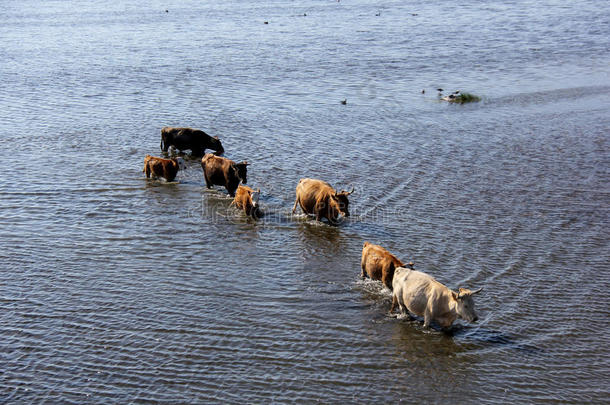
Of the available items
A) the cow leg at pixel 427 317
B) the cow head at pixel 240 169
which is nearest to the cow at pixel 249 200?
the cow head at pixel 240 169

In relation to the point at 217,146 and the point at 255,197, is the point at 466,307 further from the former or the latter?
the point at 217,146

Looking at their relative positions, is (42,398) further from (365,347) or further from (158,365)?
(365,347)

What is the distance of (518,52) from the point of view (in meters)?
37.7

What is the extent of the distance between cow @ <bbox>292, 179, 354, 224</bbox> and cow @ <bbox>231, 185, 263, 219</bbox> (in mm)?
925

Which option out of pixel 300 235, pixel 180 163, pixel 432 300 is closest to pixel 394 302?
pixel 432 300

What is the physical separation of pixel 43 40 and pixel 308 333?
39.3 metres

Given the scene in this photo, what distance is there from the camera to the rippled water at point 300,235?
31.7ft

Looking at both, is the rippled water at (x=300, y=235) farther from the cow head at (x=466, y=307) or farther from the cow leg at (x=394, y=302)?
the cow head at (x=466, y=307)

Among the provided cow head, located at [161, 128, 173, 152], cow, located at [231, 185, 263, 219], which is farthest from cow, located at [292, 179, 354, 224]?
cow head, located at [161, 128, 173, 152]

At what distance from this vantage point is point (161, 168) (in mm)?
17766

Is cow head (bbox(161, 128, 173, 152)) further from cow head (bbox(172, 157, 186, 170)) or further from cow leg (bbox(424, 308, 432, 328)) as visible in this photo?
cow leg (bbox(424, 308, 432, 328))

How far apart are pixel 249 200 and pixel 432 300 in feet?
20.7

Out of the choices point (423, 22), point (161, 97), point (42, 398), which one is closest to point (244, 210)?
point (42, 398)

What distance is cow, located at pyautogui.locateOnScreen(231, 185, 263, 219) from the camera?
1537 centimetres
